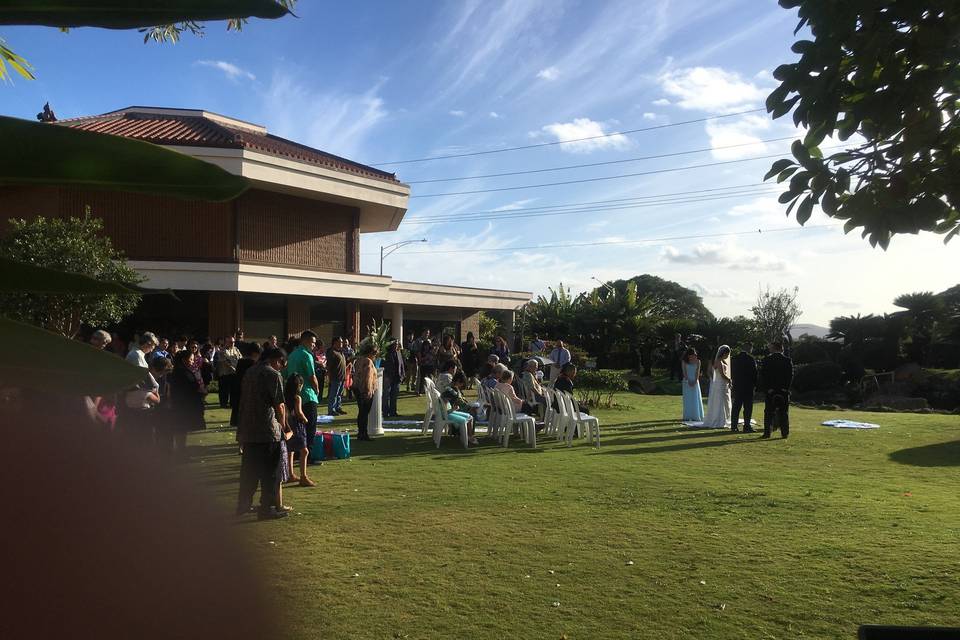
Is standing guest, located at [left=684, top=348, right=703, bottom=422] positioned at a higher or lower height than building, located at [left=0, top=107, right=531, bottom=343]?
lower

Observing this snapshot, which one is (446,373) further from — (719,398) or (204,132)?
(204,132)

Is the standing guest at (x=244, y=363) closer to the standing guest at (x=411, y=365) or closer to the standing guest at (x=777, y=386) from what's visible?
the standing guest at (x=777, y=386)

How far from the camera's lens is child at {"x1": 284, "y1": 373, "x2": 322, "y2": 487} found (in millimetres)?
8703

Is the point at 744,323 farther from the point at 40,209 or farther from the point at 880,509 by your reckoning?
the point at 40,209

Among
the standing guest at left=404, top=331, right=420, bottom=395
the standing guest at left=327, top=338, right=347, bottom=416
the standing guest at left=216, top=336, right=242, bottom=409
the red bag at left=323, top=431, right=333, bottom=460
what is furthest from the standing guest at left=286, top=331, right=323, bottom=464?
the standing guest at left=404, top=331, right=420, bottom=395

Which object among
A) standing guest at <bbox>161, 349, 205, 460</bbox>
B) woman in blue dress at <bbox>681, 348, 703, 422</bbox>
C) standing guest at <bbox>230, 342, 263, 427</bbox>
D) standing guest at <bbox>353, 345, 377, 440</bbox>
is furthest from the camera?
woman in blue dress at <bbox>681, 348, 703, 422</bbox>

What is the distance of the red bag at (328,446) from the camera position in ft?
37.0

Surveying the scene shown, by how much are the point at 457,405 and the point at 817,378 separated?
16.0m

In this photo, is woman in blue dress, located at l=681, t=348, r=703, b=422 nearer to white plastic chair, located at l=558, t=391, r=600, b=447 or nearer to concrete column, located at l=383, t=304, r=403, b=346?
white plastic chair, located at l=558, t=391, r=600, b=447

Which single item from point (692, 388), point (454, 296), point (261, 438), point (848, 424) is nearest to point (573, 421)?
point (692, 388)

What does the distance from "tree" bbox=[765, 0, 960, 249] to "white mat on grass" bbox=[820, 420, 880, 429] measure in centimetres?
1331

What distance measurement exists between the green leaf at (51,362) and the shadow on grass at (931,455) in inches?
515

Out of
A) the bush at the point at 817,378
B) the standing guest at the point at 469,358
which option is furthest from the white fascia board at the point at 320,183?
the bush at the point at 817,378

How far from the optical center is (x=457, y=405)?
13781 millimetres
